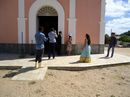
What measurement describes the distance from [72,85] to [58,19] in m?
7.49

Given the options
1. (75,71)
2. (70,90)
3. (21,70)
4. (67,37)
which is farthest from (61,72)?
(67,37)

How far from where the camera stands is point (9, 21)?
16.9m

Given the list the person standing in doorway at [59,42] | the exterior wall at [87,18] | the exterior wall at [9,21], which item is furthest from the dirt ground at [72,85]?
the exterior wall at [9,21]

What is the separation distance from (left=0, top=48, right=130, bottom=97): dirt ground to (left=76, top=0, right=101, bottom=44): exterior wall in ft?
16.2

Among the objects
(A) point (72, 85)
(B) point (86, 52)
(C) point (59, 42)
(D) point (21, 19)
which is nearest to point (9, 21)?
(D) point (21, 19)

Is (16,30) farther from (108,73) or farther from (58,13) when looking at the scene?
(108,73)

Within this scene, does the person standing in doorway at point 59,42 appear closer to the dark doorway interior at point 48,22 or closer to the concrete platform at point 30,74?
the dark doorway interior at point 48,22

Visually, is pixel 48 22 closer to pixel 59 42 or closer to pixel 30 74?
pixel 59 42

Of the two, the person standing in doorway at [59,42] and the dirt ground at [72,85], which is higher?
the person standing in doorway at [59,42]

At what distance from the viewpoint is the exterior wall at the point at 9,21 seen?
1681 centimetres

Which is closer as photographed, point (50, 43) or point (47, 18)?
point (50, 43)

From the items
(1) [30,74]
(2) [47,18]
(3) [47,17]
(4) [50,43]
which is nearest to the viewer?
(1) [30,74]

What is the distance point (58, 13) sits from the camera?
16.6 m

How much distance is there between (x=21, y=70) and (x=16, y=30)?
5961 mm
